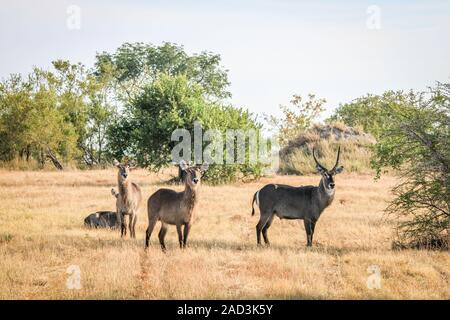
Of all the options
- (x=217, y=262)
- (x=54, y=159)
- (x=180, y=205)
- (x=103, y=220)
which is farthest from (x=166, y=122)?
(x=54, y=159)

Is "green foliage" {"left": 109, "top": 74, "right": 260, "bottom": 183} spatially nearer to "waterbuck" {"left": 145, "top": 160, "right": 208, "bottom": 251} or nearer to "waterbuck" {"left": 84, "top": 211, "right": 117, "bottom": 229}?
"waterbuck" {"left": 84, "top": 211, "right": 117, "bottom": 229}

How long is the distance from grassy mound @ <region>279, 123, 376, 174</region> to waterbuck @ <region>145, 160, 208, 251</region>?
88.9 feet

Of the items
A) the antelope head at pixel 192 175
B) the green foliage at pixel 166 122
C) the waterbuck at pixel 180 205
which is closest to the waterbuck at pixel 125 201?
the waterbuck at pixel 180 205

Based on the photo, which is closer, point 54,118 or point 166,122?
point 166,122

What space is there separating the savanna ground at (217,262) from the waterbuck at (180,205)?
0.54m

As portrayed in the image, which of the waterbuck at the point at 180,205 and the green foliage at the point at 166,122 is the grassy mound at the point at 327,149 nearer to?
the green foliage at the point at 166,122

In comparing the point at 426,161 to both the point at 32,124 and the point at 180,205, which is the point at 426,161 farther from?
the point at 32,124

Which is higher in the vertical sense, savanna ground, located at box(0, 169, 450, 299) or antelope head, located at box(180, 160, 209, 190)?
antelope head, located at box(180, 160, 209, 190)

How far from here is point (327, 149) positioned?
40.1 m

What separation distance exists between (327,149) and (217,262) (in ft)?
101

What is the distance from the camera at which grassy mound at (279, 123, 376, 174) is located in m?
39.0

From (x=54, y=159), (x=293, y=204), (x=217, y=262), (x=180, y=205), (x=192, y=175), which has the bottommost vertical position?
(x=54, y=159)

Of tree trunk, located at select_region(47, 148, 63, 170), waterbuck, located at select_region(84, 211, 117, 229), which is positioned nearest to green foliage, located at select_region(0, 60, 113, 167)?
tree trunk, located at select_region(47, 148, 63, 170)
